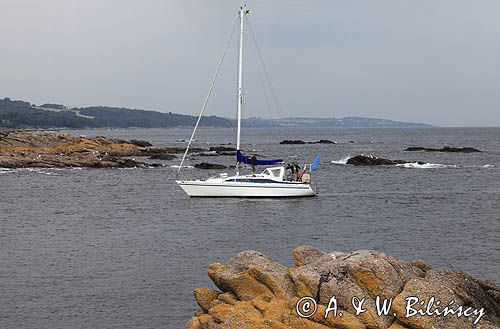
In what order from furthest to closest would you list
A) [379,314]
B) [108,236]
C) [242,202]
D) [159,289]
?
[242,202]
[108,236]
[159,289]
[379,314]

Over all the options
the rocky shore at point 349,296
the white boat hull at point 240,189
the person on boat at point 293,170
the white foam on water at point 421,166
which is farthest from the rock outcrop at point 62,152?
the rocky shore at point 349,296

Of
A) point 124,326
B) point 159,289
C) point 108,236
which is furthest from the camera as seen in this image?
point 108,236

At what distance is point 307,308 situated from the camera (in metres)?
13.4

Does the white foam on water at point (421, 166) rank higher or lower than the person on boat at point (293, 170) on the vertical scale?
lower

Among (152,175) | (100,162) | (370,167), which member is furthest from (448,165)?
(100,162)

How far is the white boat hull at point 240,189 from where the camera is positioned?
45.7 metres

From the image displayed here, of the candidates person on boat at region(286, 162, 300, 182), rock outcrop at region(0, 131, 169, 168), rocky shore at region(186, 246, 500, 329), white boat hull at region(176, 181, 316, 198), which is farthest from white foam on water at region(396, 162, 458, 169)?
rocky shore at region(186, 246, 500, 329)

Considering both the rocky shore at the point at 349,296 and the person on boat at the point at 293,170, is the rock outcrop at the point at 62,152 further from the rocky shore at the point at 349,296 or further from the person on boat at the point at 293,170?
the rocky shore at the point at 349,296

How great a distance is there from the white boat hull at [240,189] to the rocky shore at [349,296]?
30453 millimetres

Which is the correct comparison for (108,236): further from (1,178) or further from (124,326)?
(1,178)

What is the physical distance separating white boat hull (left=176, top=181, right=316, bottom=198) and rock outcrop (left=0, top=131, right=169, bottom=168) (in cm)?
3131

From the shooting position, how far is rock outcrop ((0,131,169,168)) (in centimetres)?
7481

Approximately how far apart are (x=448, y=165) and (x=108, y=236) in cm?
5682

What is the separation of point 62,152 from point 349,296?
7646cm
